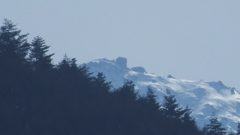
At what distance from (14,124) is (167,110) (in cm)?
2254

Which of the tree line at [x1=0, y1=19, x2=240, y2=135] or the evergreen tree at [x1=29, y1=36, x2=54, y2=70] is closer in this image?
the tree line at [x1=0, y1=19, x2=240, y2=135]

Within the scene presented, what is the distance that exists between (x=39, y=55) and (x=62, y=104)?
11746mm

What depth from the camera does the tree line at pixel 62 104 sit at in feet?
146

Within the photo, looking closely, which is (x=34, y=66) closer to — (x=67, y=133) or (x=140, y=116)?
(x=140, y=116)

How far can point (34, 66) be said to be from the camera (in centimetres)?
5700

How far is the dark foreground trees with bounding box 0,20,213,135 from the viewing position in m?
44.6

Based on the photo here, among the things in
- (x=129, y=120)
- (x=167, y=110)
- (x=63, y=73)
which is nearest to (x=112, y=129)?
(x=129, y=120)

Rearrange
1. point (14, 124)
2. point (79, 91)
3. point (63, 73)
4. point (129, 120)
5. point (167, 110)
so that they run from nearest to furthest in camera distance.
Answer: point (14, 124)
point (129, 120)
point (79, 91)
point (63, 73)
point (167, 110)

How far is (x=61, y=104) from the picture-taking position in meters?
48.1

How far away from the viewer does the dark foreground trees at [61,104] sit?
4456 cm

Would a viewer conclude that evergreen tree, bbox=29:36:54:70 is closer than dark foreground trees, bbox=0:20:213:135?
No

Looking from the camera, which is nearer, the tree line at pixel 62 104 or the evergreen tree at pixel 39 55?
the tree line at pixel 62 104

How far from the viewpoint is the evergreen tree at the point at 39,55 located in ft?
189

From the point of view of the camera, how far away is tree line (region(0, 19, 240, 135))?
146 ft
